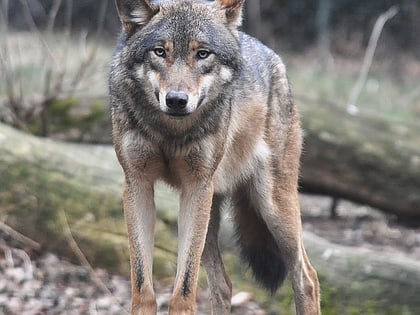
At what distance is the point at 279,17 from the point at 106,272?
40.4 feet

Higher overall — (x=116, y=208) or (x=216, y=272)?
(x=216, y=272)

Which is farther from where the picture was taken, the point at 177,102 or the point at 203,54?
the point at 203,54

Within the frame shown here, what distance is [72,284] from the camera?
654cm

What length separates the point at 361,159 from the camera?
7855mm

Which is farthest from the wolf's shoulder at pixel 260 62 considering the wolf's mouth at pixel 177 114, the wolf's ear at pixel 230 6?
the wolf's mouth at pixel 177 114

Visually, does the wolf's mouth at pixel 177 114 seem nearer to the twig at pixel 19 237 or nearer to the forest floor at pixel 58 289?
the forest floor at pixel 58 289

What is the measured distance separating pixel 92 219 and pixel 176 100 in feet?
9.12

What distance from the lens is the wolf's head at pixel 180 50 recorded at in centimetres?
417

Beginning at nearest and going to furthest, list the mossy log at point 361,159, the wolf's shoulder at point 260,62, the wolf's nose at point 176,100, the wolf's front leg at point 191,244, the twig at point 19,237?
the wolf's nose at point 176,100 < the wolf's front leg at point 191,244 < the wolf's shoulder at point 260,62 < the twig at point 19,237 < the mossy log at point 361,159

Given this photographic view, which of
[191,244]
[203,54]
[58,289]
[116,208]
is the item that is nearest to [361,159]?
[116,208]

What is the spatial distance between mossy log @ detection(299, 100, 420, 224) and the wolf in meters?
2.37

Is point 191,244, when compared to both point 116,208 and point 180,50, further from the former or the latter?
point 116,208

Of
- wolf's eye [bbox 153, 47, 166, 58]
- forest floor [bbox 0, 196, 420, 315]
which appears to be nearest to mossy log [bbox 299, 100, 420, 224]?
forest floor [bbox 0, 196, 420, 315]

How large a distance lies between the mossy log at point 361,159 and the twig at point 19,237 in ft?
8.32
